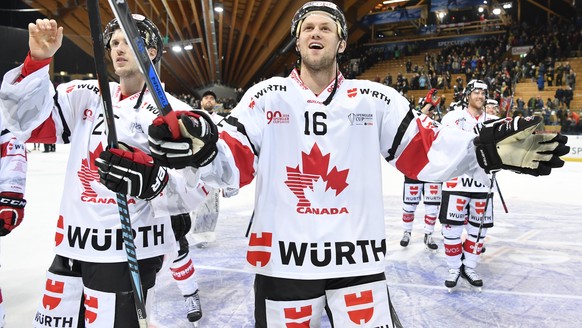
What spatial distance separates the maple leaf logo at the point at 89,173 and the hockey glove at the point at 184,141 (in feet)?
2.66

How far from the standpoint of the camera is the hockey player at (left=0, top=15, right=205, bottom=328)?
77.2 inches

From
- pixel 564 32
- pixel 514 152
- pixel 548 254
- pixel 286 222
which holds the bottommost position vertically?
pixel 548 254

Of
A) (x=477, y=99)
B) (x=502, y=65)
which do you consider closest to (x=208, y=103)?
(x=477, y=99)

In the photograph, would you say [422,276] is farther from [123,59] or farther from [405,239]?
[123,59]

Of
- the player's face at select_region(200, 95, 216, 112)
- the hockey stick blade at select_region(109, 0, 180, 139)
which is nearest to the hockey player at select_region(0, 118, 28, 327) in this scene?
the hockey stick blade at select_region(109, 0, 180, 139)

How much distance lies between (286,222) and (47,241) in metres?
4.28

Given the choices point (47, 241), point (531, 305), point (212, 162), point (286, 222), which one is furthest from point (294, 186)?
point (47, 241)

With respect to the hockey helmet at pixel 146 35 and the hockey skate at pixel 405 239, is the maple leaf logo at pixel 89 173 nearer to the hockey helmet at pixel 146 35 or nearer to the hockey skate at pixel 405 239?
the hockey helmet at pixel 146 35

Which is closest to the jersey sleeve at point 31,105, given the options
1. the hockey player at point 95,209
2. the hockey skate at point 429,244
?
the hockey player at point 95,209

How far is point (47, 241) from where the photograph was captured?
16.9 ft

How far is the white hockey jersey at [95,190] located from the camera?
1.97m

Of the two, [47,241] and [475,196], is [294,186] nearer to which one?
[475,196]

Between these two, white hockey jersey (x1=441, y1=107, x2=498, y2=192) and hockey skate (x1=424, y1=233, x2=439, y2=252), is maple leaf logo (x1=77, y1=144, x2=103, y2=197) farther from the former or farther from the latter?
hockey skate (x1=424, y1=233, x2=439, y2=252)

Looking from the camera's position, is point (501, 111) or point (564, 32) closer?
point (501, 111)
